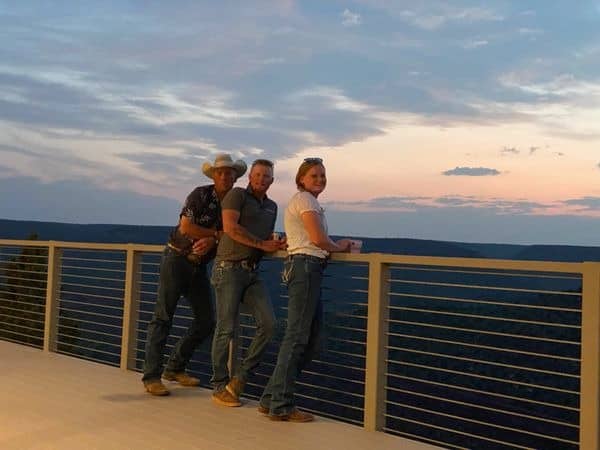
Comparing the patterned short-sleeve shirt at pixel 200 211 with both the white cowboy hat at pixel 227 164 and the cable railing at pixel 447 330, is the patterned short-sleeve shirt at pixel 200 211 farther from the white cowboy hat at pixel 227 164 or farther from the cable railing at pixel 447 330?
the cable railing at pixel 447 330

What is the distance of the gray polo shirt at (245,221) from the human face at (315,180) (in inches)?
14.7

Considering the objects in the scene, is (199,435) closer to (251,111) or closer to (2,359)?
(2,359)

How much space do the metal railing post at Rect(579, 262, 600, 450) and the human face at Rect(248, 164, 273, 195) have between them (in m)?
1.80

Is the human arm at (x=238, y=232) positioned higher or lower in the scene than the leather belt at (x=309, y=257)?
higher

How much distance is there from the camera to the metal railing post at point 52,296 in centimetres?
690

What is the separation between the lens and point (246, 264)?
174 inches

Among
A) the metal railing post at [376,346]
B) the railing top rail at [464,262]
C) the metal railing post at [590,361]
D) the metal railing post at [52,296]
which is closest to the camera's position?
the metal railing post at [590,361]

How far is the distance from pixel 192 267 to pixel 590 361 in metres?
2.47

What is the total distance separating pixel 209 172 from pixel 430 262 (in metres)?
1.59

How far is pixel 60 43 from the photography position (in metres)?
11.1

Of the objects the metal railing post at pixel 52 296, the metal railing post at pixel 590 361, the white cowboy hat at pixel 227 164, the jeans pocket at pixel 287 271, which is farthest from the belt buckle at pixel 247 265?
the metal railing post at pixel 52 296

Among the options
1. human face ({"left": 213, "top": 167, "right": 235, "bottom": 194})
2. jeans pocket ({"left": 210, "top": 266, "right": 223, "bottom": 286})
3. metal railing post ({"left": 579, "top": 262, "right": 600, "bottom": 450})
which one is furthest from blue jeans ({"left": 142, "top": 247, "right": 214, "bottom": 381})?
metal railing post ({"left": 579, "top": 262, "right": 600, "bottom": 450})

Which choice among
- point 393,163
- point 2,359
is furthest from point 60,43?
point 2,359

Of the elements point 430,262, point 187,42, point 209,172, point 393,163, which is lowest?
point 430,262
